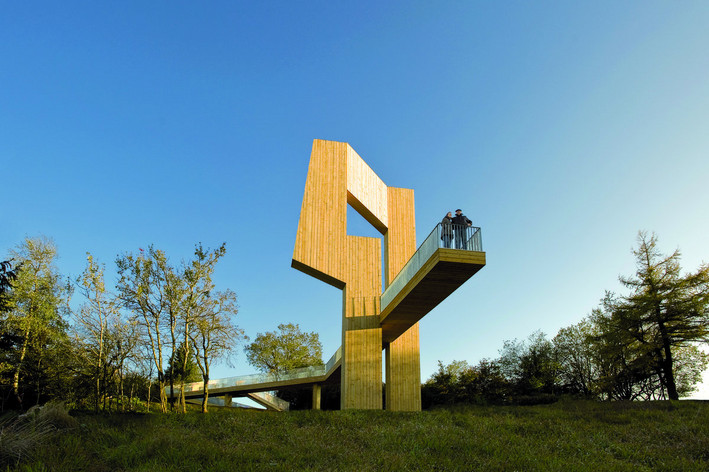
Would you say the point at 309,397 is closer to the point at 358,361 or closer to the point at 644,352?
the point at 358,361

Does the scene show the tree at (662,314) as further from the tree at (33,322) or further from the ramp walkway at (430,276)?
the tree at (33,322)

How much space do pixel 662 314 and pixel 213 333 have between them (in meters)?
19.1

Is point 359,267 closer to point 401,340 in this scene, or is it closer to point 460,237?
point 401,340

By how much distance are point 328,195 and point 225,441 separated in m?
11.3

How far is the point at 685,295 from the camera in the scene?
20.6m

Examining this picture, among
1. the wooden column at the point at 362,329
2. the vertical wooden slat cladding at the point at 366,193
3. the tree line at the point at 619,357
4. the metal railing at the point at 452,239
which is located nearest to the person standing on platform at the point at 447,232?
the metal railing at the point at 452,239

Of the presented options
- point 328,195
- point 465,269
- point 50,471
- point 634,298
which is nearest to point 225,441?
point 50,471

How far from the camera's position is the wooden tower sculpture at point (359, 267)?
17203mm

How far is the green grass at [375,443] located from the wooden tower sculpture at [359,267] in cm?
520

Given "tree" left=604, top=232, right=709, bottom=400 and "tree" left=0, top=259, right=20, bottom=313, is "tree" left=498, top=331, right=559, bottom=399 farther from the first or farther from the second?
"tree" left=0, top=259, right=20, bottom=313

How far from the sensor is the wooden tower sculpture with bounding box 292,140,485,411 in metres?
17.2

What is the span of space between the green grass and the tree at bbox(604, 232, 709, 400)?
32.4ft

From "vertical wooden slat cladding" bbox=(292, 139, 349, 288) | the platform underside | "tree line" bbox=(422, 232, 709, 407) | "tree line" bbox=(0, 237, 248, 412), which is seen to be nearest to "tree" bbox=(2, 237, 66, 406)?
"tree line" bbox=(0, 237, 248, 412)

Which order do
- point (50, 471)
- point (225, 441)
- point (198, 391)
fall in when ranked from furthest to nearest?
point (198, 391), point (225, 441), point (50, 471)
